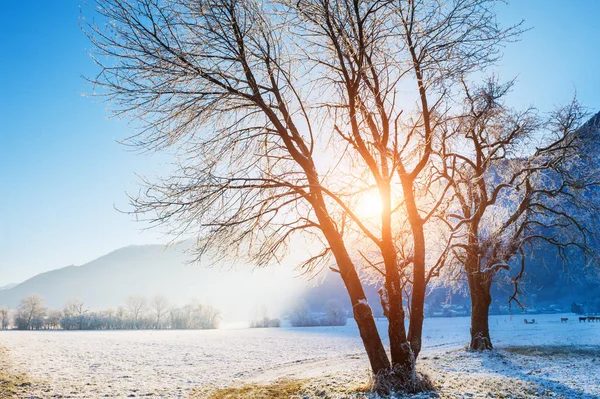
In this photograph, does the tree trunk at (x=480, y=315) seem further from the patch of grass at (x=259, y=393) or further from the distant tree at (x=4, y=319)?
the distant tree at (x=4, y=319)

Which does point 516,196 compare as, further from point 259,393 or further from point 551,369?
point 259,393

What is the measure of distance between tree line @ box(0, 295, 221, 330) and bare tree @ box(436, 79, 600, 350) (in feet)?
319

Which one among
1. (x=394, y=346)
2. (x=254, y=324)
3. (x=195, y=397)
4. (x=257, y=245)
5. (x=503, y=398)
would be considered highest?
(x=257, y=245)

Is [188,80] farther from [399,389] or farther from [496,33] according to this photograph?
[399,389]

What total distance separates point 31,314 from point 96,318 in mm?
17976

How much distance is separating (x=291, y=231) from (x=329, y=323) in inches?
3815

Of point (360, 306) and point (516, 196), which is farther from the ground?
point (516, 196)

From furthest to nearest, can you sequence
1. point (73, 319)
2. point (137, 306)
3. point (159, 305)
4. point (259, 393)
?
point (137, 306)
point (159, 305)
point (73, 319)
point (259, 393)

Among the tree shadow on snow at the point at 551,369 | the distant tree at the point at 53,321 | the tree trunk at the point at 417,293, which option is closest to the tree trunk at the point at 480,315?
the tree shadow on snow at the point at 551,369

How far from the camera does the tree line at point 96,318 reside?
313 ft

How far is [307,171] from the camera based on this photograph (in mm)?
9305

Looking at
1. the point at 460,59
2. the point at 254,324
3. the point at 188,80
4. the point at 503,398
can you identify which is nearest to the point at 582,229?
the point at 503,398

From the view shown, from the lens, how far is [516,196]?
1747 cm

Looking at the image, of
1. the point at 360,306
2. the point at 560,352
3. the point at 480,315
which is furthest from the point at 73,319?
the point at 360,306
